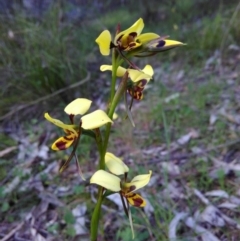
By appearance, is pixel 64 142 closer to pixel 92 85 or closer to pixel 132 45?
pixel 132 45

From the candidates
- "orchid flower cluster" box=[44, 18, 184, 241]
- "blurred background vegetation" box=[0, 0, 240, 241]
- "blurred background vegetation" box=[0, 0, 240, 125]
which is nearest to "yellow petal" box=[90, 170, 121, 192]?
"orchid flower cluster" box=[44, 18, 184, 241]

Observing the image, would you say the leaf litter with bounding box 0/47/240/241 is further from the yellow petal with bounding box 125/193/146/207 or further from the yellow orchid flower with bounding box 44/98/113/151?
the yellow orchid flower with bounding box 44/98/113/151

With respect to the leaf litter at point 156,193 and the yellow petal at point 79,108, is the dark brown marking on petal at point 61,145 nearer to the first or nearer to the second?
the yellow petal at point 79,108

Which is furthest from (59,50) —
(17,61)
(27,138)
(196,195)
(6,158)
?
(196,195)

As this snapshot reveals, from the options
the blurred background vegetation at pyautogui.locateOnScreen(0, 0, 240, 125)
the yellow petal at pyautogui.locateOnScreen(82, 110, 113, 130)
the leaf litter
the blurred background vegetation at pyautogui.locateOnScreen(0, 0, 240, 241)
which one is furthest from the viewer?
the blurred background vegetation at pyautogui.locateOnScreen(0, 0, 240, 125)

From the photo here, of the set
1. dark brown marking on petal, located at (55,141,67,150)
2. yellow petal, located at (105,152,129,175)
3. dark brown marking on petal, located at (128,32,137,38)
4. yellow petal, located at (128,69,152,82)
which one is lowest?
yellow petal, located at (105,152,129,175)

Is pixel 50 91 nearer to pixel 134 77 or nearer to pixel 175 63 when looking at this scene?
pixel 175 63

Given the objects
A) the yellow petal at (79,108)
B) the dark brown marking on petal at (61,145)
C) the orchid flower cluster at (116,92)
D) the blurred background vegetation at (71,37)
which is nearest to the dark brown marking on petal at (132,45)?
the orchid flower cluster at (116,92)
